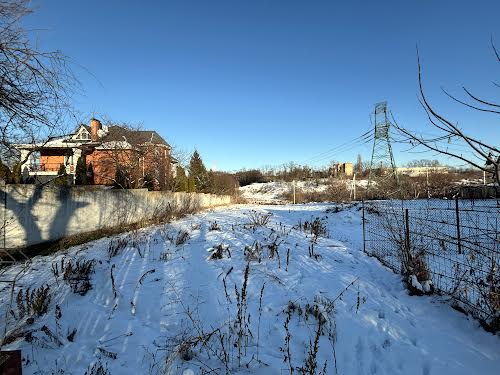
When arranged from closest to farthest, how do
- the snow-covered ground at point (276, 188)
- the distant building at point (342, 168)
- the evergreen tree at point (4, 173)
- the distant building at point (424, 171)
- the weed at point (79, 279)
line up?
1. the weed at point (79, 279)
2. the evergreen tree at point (4, 173)
3. the distant building at point (424, 171)
4. the snow-covered ground at point (276, 188)
5. the distant building at point (342, 168)

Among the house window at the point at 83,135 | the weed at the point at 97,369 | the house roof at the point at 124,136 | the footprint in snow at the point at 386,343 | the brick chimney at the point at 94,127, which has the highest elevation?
the brick chimney at the point at 94,127

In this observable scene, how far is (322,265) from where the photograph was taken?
6.22m

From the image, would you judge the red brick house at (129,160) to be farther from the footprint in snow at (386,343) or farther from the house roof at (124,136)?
the footprint in snow at (386,343)

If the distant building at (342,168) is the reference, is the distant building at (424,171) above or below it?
below

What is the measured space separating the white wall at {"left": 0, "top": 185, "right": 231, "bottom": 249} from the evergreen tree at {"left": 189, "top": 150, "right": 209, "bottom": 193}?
58.4 feet

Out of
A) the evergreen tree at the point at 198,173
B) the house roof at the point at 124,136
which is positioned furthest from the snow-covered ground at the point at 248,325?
the evergreen tree at the point at 198,173

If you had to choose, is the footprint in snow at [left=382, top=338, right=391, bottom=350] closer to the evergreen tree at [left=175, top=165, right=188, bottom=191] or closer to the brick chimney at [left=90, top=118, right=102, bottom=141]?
the evergreen tree at [left=175, top=165, right=188, bottom=191]

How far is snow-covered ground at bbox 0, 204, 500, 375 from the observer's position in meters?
3.24

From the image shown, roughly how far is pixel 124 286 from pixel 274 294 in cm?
233

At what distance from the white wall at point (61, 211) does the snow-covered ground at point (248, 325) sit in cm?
376

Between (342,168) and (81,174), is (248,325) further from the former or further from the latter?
(342,168)

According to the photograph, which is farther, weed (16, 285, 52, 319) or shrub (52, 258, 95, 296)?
shrub (52, 258, 95, 296)

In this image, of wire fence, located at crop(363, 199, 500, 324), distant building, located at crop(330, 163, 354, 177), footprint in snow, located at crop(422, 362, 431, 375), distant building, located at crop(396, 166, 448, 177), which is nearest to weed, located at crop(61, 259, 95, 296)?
footprint in snow, located at crop(422, 362, 431, 375)

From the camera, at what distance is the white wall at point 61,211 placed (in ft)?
29.7
